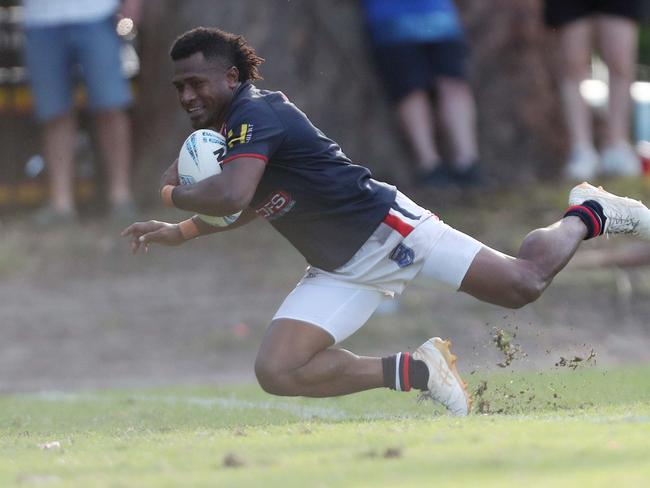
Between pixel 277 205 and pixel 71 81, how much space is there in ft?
20.4

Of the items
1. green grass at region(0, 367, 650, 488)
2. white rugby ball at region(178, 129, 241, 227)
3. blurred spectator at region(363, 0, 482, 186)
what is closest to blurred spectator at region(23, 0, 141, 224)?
blurred spectator at region(363, 0, 482, 186)

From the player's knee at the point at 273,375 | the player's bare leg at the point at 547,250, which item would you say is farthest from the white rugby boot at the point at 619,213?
the player's knee at the point at 273,375

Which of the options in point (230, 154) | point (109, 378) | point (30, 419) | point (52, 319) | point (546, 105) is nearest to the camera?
point (230, 154)

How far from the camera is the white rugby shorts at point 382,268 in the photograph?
720 centimetres

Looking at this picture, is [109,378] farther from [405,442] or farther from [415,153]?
[405,442]

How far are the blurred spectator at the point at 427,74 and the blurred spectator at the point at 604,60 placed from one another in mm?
896

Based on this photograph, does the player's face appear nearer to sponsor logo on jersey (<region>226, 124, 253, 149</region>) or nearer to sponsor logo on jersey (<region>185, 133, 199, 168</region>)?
sponsor logo on jersey (<region>185, 133, 199, 168</region>)

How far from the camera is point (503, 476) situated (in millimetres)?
4898

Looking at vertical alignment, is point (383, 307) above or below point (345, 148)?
below

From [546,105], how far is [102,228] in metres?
4.40

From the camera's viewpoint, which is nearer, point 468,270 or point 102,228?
point 468,270

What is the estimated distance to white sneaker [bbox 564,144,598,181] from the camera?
13477 mm

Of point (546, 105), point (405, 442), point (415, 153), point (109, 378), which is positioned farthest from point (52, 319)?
point (405, 442)

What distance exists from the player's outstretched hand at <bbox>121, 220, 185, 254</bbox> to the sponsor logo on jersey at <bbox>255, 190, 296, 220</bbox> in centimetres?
45
